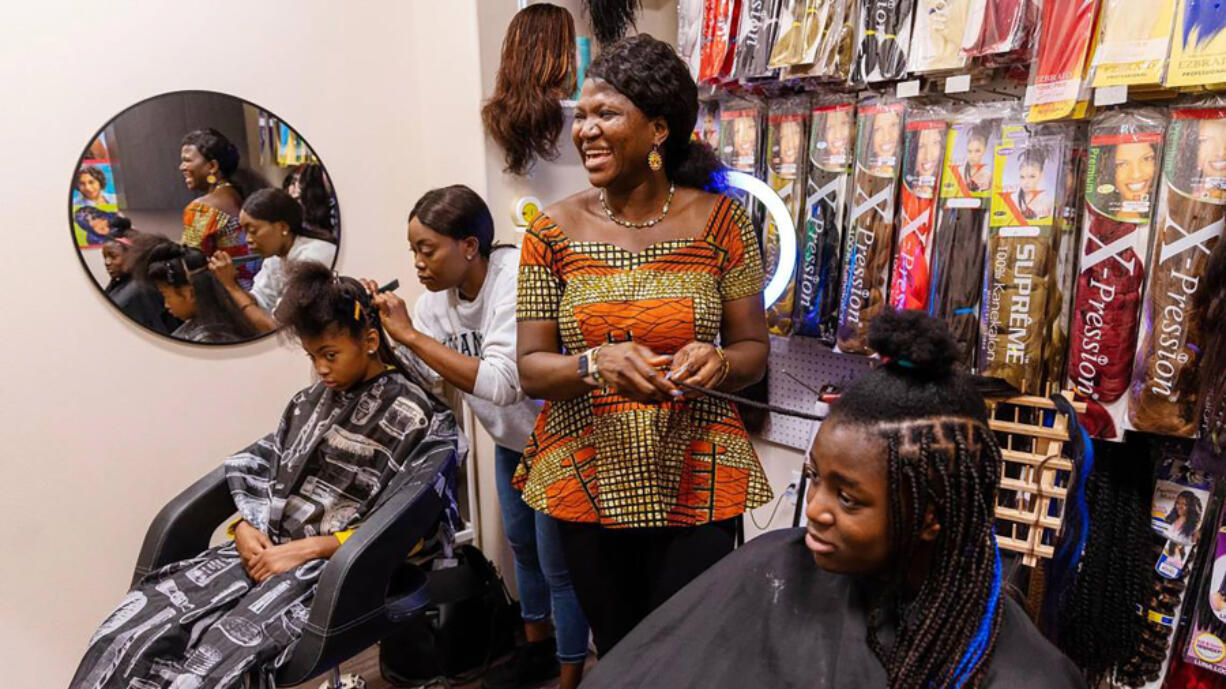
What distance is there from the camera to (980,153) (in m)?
1.71

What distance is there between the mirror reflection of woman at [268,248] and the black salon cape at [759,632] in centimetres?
171

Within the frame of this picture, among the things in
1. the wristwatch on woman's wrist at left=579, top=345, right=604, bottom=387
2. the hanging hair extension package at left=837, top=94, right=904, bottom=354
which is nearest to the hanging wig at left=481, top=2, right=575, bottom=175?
the hanging hair extension package at left=837, top=94, right=904, bottom=354

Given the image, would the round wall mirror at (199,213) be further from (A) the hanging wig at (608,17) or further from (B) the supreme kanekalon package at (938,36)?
(B) the supreme kanekalon package at (938,36)

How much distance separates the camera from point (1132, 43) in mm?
1439

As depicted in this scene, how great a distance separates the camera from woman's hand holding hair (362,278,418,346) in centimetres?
184

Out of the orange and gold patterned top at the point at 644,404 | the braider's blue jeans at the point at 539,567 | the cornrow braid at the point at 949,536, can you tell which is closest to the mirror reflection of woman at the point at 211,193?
the braider's blue jeans at the point at 539,567

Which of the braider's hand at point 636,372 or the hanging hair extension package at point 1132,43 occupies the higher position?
the hanging hair extension package at point 1132,43

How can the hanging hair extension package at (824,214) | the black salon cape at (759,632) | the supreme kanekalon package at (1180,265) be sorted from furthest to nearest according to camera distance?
1. the hanging hair extension package at (824,214)
2. the supreme kanekalon package at (1180,265)
3. the black salon cape at (759,632)

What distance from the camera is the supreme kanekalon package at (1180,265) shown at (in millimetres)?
1396

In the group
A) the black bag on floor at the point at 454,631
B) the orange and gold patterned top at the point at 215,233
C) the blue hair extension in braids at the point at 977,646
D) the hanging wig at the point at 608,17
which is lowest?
the black bag on floor at the point at 454,631

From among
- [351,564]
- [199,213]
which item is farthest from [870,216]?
[199,213]

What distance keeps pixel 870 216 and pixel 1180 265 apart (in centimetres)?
64

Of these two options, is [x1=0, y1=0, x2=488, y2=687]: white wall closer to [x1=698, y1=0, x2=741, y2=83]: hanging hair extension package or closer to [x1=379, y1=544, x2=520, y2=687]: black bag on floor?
[x1=698, y1=0, x2=741, y2=83]: hanging hair extension package

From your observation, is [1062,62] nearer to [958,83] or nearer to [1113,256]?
[958,83]
